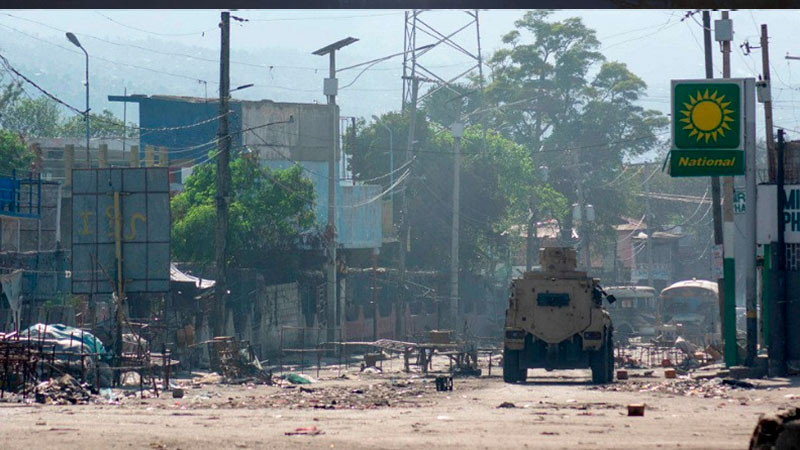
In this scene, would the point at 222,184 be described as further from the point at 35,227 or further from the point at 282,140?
the point at 282,140

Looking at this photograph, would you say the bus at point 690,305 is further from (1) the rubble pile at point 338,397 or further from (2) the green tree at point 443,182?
(1) the rubble pile at point 338,397

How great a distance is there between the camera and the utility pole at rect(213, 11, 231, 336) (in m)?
32.2

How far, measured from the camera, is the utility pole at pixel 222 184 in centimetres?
3216

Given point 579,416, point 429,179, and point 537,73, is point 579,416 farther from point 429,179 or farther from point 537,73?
point 537,73

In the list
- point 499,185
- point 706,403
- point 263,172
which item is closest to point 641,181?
point 499,185

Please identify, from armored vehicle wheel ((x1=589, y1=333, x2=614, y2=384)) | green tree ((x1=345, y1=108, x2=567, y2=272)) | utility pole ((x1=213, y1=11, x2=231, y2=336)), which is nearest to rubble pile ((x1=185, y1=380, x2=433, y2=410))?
armored vehicle wheel ((x1=589, y1=333, x2=614, y2=384))

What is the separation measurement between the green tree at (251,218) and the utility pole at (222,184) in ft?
24.2

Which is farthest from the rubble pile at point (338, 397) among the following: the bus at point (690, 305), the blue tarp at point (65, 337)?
the bus at point (690, 305)

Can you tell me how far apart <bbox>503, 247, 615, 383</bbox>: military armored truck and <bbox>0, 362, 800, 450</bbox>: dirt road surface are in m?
1.05

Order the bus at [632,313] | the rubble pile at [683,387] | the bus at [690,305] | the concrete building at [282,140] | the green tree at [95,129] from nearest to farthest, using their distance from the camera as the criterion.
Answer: the rubble pile at [683,387] → the concrete building at [282,140] → the bus at [690,305] → the bus at [632,313] → the green tree at [95,129]

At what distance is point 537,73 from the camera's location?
85.8 m

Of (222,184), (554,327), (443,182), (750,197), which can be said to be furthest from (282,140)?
(750,197)

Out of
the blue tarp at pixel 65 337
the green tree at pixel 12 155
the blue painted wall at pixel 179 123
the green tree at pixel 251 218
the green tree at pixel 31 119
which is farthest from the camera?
the green tree at pixel 31 119

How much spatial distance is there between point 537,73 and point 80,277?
202ft
